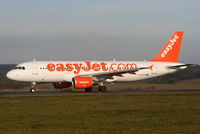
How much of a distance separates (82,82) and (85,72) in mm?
3839

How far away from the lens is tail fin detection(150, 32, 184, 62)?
56594 mm

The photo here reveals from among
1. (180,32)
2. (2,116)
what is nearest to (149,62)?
(180,32)

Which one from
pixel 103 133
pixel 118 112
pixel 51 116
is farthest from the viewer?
pixel 118 112

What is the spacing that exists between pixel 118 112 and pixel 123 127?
242 inches

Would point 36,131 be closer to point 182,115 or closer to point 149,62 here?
point 182,115

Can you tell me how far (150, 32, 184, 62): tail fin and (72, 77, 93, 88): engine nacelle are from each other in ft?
43.7

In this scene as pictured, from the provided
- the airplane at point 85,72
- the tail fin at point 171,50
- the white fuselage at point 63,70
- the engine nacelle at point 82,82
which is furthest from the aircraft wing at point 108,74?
the tail fin at point 171,50

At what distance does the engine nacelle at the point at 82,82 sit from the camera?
4616cm

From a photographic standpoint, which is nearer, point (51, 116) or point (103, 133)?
point (103, 133)

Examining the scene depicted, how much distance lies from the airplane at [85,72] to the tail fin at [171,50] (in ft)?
3.79

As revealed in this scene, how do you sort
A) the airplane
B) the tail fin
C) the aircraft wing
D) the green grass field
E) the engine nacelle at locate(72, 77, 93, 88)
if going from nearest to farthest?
the green grass field
the engine nacelle at locate(72, 77, 93, 88)
the airplane
the aircraft wing
the tail fin

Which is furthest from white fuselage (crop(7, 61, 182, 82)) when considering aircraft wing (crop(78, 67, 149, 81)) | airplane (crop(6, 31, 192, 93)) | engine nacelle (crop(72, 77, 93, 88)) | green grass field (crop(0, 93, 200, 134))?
green grass field (crop(0, 93, 200, 134))

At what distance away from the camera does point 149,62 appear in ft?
181

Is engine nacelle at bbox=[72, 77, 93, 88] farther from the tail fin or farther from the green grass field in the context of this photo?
the green grass field
